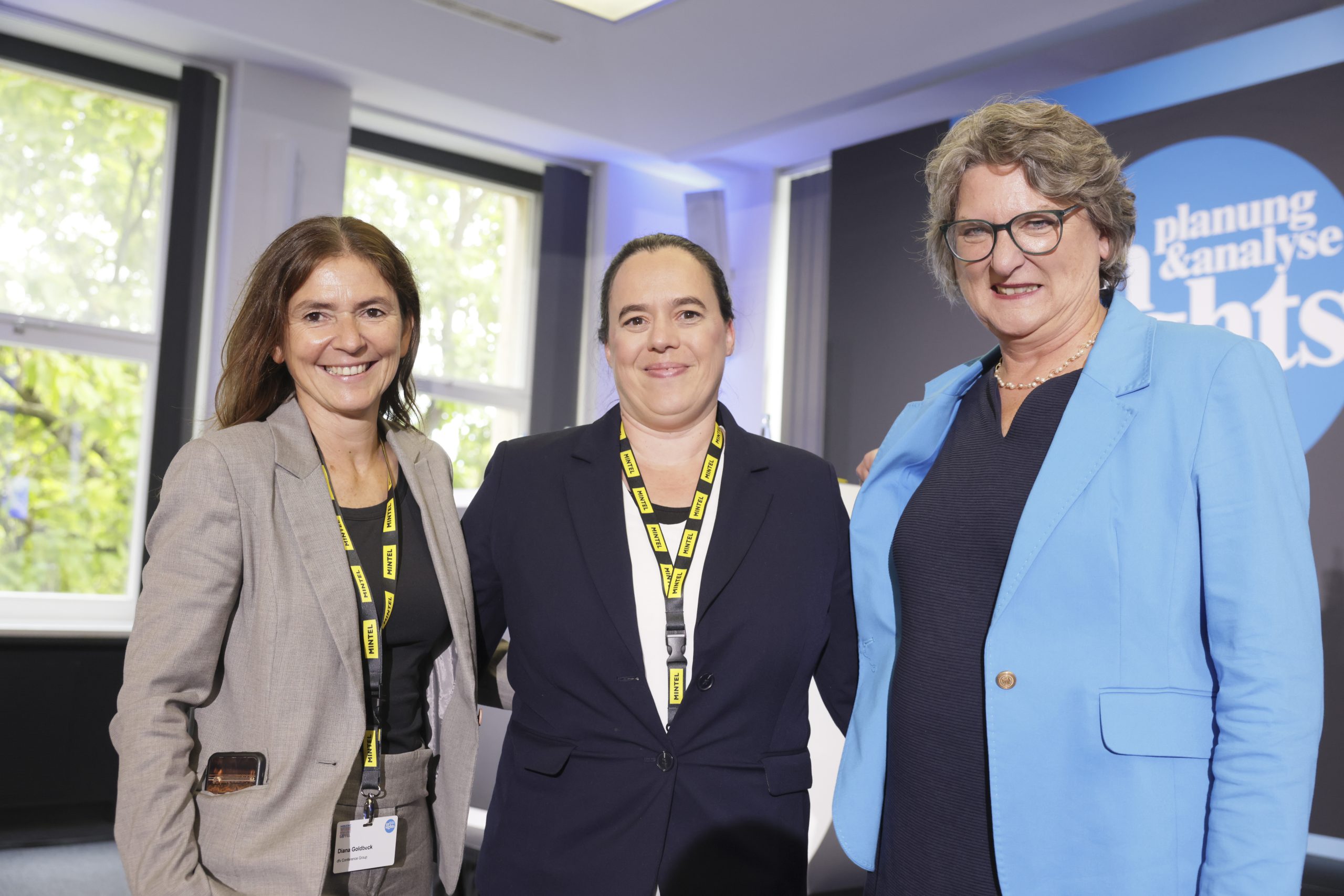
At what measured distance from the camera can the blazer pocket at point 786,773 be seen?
183 cm

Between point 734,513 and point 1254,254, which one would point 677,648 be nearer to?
point 734,513

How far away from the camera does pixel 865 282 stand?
21.7 ft

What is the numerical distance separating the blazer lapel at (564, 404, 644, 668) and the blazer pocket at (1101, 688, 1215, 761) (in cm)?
79

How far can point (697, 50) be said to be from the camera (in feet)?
18.2

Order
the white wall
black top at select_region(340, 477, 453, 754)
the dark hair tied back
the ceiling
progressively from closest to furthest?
black top at select_region(340, 477, 453, 754), the dark hair tied back, the ceiling, the white wall

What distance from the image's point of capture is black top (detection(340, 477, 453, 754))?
1.89 meters

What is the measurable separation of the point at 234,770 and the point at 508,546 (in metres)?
0.62

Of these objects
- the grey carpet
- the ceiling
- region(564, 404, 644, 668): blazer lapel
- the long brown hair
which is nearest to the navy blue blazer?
region(564, 404, 644, 668): blazer lapel

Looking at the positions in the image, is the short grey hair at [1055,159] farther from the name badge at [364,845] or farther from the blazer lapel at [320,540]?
the name badge at [364,845]

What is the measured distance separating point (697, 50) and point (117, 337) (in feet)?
11.8

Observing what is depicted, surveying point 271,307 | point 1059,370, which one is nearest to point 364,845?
point 271,307

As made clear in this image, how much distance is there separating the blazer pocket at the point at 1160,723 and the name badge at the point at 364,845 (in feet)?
3.83

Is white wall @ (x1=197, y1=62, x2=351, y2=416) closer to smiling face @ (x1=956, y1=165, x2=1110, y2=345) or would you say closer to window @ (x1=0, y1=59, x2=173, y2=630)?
window @ (x1=0, y1=59, x2=173, y2=630)

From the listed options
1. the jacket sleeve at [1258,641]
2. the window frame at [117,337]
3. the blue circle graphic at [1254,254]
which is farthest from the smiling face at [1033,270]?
the window frame at [117,337]
